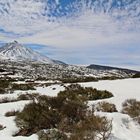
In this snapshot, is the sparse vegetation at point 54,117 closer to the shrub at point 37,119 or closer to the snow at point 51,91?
the shrub at point 37,119

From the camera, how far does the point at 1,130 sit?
49.0 ft

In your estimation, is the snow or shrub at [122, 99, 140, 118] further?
the snow

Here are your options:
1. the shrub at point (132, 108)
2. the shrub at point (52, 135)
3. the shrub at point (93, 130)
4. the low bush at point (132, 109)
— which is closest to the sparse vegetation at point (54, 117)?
the shrub at point (52, 135)

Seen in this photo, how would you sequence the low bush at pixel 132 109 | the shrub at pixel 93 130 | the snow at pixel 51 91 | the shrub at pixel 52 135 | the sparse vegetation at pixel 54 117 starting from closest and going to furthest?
1. the shrub at pixel 93 130
2. the shrub at pixel 52 135
3. the sparse vegetation at pixel 54 117
4. the low bush at pixel 132 109
5. the snow at pixel 51 91

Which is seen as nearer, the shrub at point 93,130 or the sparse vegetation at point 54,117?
the shrub at point 93,130

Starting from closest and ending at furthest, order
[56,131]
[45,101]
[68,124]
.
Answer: [56,131], [68,124], [45,101]

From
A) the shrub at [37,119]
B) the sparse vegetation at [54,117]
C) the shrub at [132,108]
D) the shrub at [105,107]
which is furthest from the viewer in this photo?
the shrub at [105,107]

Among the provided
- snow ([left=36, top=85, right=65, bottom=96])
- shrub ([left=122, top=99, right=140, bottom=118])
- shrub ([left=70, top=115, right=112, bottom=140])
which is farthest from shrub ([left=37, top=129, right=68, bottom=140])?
snow ([left=36, top=85, right=65, bottom=96])

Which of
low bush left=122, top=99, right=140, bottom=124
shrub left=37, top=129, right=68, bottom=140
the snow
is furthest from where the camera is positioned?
the snow

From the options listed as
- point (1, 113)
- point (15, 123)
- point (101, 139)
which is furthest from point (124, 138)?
point (1, 113)

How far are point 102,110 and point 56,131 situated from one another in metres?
5.52

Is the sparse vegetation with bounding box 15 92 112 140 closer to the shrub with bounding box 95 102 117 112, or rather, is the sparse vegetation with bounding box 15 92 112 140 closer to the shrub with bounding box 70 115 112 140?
the shrub with bounding box 70 115 112 140

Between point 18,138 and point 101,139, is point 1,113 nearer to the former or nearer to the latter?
point 18,138

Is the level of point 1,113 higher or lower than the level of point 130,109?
lower
